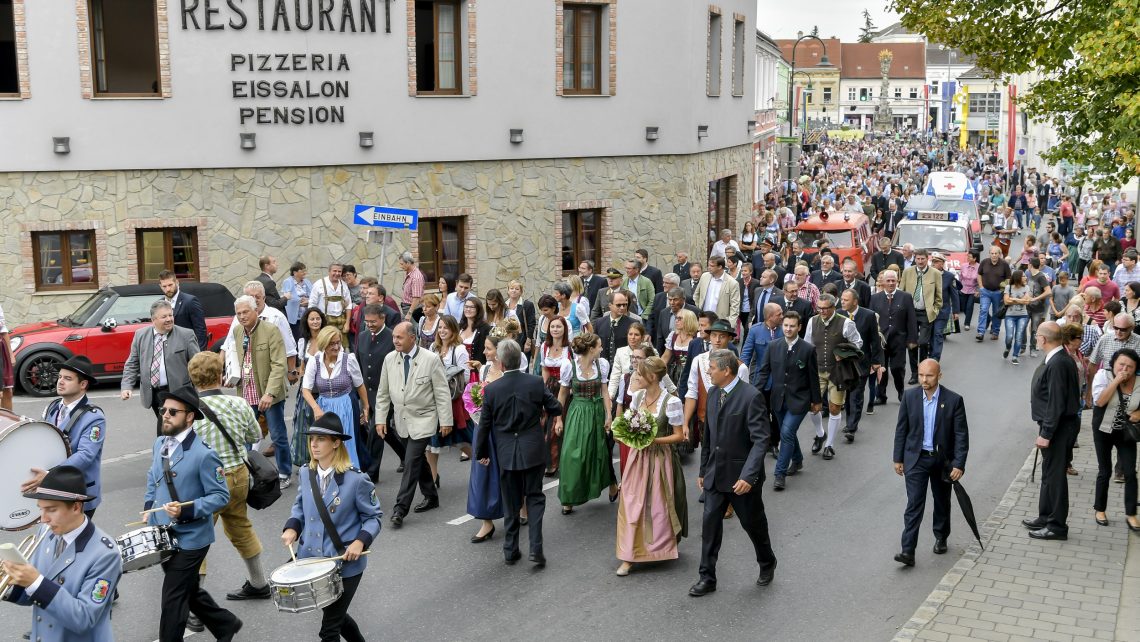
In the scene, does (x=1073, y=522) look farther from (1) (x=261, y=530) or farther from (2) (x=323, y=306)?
(2) (x=323, y=306)

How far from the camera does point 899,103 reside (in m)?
161

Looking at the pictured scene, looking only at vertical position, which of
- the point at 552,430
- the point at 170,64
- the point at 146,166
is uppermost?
the point at 170,64

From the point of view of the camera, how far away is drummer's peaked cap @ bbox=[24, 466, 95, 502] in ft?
17.2

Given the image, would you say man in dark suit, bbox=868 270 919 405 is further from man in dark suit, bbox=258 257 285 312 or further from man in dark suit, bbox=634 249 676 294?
man in dark suit, bbox=258 257 285 312

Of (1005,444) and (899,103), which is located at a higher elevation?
(899,103)

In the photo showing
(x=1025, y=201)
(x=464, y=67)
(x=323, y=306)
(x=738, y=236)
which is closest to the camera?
(x=323, y=306)

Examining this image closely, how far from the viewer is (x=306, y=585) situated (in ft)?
20.7

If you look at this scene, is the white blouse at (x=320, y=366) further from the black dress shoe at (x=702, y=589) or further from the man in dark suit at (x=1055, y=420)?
the man in dark suit at (x=1055, y=420)

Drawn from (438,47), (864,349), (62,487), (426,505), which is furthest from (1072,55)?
(62,487)

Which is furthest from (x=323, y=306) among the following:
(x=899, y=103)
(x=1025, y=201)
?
(x=899, y=103)

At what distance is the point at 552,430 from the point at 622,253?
13081mm

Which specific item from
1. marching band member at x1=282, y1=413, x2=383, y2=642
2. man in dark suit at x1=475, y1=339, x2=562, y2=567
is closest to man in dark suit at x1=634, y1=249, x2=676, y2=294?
man in dark suit at x1=475, y1=339, x2=562, y2=567

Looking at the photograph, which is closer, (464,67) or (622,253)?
(464,67)

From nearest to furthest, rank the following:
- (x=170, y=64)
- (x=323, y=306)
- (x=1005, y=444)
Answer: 1. (x=1005, y=444)
2. (x=323, y=306)
3. (x=170, y=64)
